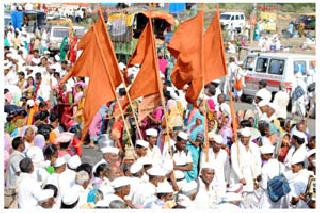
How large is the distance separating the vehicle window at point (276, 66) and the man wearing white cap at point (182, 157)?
351 inches

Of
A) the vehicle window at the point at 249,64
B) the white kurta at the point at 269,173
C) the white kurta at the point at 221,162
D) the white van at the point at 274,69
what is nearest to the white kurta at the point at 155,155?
the white kurta at the point at 221,162

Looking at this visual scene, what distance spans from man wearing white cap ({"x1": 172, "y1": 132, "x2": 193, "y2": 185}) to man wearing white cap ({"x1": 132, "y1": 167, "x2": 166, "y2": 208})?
124 cm

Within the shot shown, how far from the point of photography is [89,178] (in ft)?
24.9

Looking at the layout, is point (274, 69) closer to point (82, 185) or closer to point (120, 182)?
point (82, 185)

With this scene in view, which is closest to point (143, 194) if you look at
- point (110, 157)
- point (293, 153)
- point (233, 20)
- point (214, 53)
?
point (110, 157)

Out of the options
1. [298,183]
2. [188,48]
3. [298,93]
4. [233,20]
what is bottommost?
[298,183]

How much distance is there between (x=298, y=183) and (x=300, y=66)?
1005cm

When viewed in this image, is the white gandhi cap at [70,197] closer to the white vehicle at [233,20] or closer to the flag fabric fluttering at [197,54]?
the flag fabric fluttering at [197,54]

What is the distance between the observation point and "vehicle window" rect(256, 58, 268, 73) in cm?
1798

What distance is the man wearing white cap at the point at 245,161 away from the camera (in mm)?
8594

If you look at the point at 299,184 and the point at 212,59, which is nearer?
the point at 299,184

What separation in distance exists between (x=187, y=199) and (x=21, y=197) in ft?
5.19

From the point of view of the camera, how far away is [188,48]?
9.88 meters

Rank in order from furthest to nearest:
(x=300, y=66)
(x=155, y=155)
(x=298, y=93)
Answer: (x=300, y=66), (x=298, y=93), (x=155, y=155)
